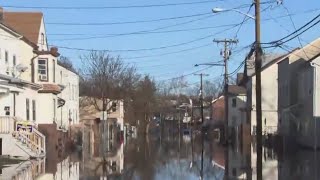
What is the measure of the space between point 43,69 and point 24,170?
22069mm

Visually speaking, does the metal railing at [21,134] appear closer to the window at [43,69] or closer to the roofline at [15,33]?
the roofline at [15,33]

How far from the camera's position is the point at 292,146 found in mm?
50844

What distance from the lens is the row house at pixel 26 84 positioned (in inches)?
1508

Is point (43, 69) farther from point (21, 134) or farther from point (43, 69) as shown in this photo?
point (21, 134)

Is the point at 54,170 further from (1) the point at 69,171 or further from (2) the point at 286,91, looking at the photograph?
(2) the point at 286,91

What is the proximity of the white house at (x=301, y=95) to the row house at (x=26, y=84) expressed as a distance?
1908 centimetres

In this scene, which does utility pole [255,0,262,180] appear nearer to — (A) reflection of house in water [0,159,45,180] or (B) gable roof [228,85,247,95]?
(A) reflection of house in water [0,159,45,180]

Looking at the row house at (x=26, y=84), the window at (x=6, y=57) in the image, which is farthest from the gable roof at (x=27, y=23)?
the window at (x=6, y=57)

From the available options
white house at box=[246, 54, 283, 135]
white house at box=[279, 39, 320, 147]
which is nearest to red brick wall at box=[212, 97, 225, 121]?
white house at box=[246, 54, 283, 135]

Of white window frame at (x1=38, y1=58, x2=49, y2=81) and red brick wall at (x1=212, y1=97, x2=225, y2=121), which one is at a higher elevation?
white window frame at (x1=38, y1=58, x2=49, y2=81)

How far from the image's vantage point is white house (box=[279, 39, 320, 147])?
46031 millimetres

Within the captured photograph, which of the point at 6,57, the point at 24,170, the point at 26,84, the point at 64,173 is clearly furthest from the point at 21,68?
the point at 64,173

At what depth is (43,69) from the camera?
50.2 meters

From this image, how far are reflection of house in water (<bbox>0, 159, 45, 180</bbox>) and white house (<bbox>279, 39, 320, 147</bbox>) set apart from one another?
21098mm
